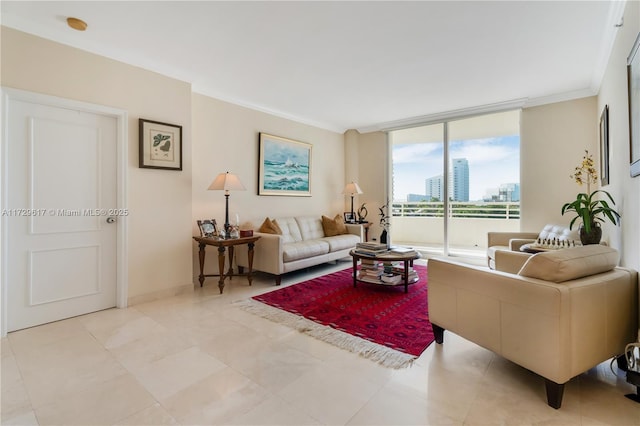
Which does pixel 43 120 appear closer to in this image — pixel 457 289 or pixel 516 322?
pixel 457 289

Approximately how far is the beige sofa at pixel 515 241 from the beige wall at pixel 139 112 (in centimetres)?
340

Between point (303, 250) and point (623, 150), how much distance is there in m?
3.30

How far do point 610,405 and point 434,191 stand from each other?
4.71 m

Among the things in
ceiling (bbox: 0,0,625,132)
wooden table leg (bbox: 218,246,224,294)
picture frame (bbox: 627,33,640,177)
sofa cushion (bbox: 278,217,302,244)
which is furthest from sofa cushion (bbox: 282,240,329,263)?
picture frame (bbox: 627,33,640,177)

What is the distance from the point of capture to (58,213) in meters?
2.72

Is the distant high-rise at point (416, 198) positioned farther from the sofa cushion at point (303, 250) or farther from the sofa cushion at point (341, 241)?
the sofa cushion at point (303, 250)

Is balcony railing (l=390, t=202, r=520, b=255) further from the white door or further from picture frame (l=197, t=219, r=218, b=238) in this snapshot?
the white door

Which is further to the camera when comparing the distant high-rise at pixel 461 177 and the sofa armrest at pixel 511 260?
the distant high-rise at pixel 461 177

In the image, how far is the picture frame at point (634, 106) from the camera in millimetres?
1837

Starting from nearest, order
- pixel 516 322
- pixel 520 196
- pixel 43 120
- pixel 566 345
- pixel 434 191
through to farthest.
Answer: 1. pixel 566 345
2. pixel 516 322
3. pixel 43 120
4. pixel 520 196
5. pixel 434 191

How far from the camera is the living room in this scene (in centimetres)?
243

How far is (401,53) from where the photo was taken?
3002mm

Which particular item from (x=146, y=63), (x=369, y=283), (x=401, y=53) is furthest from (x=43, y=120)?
(x=369, y=283)

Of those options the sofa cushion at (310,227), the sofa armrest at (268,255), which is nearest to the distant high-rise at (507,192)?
the sofa cushion at (310,227)
